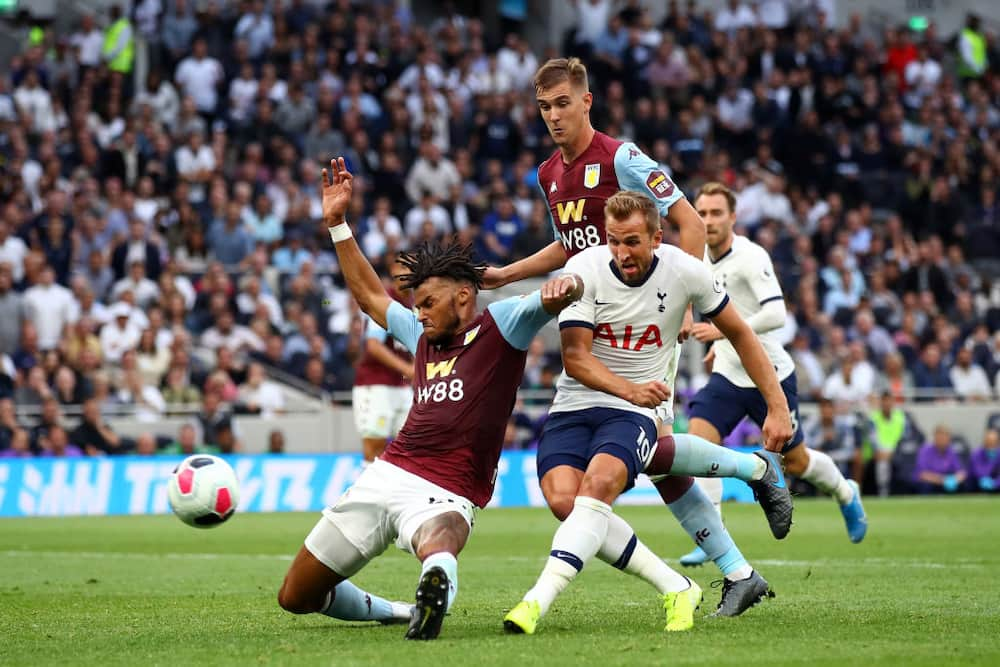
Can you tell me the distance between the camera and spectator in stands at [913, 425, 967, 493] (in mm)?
21672

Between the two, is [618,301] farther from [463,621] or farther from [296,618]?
[296,618]

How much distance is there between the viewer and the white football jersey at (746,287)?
11.0 metres

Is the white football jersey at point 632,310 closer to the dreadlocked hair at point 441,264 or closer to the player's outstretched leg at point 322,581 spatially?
the dreadlocked hair at point 441,264

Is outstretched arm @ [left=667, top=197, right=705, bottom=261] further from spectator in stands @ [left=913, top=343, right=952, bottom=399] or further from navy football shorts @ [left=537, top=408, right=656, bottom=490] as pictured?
spectator in stands @ [left=913, top=343, right=952, bottom=399]

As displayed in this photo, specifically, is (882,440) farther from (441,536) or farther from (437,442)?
(441,536)

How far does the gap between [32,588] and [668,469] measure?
429cm

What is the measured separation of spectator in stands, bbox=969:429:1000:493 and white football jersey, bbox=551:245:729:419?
Answer: 15130 mm

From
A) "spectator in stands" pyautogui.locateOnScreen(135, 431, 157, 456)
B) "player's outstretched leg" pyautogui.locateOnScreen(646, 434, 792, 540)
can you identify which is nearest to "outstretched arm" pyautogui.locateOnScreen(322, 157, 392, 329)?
"player's outstretched leg" pyautogui.locateOnScreen(646, 434, 792, 540)

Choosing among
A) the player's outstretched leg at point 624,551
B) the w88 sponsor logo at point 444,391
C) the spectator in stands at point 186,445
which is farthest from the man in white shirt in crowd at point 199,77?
the player's outstretched leg at point 624,551

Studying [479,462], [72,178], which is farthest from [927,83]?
[479,462]

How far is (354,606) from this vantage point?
7.48m

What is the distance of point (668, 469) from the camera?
776 cm

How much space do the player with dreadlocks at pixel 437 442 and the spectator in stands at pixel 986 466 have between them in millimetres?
15836

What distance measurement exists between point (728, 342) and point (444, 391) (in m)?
4.06
